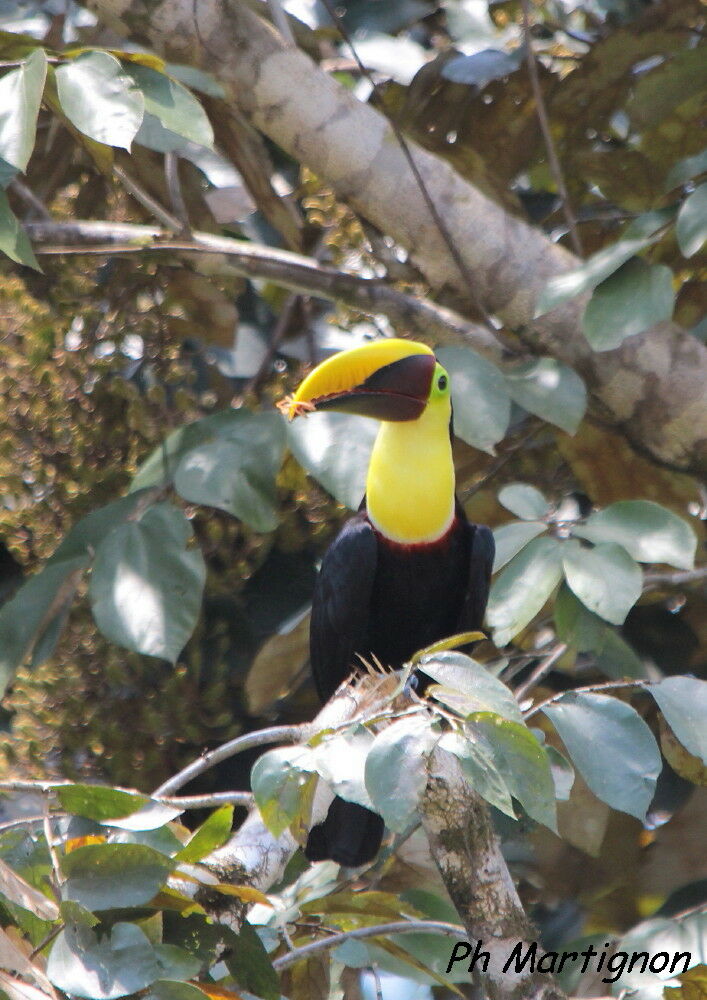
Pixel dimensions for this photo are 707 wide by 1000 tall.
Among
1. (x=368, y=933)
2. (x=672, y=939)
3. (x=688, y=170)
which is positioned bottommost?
(x=672, y=939)

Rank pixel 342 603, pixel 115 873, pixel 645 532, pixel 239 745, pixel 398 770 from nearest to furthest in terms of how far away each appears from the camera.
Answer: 1. pixel 398 770
2. pixel 115 873
3. pixel 239 745
4. pixel 645 532
5. pixel 342 603

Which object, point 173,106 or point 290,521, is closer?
point 173,106

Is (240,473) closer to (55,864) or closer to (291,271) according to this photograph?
(291,271)

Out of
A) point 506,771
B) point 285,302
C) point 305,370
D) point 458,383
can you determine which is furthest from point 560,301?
point 506,771

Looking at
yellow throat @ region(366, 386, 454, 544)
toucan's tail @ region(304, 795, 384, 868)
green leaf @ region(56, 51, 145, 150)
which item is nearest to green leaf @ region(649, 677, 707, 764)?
toucan's tail @ region(304, 795, 384, 868)

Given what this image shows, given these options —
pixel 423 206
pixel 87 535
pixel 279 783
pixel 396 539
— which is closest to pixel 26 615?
pixel 87 535

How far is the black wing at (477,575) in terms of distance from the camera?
1941mm

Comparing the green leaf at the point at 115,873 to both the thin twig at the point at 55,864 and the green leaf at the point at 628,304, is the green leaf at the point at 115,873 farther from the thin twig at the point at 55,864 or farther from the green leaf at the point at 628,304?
the green leaf at the point at 628,304

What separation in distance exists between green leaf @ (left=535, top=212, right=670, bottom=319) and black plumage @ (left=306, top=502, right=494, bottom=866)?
39 cm

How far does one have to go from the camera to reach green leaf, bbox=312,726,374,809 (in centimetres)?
99

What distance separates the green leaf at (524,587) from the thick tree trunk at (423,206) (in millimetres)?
524

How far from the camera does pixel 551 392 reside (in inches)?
69.6

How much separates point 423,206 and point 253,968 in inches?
48.7

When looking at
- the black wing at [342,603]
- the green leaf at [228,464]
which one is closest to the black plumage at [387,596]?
the black wing at [342,603]
